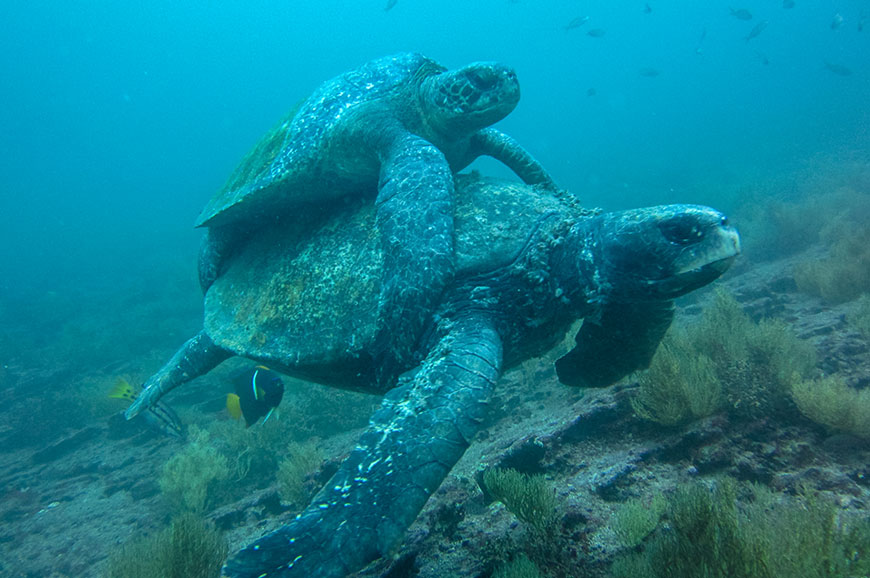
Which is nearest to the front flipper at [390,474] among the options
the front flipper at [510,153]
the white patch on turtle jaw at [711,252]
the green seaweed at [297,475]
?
the white patch on turtle jaw at [711,252]

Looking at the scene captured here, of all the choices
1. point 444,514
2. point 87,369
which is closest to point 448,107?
point 444,514

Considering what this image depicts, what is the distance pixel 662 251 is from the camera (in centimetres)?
259

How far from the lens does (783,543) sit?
6.15 ft

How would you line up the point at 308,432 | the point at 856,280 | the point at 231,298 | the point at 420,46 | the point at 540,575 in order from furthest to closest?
the point at 420,46
the point at 308,432
the point at 856,280
the point at 231,298
the point at 540,575

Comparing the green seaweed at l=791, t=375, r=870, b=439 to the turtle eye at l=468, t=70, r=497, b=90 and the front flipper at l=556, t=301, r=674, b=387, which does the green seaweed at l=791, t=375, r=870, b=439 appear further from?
the turtle eye at l=468, t=70, r=497, b=90

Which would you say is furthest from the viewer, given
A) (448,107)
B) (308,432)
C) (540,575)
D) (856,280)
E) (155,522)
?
(308,432)

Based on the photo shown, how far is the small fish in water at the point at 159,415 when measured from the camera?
27.2 feet

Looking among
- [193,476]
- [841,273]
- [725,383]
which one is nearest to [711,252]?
[725,383]

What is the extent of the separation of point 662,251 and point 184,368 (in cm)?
567

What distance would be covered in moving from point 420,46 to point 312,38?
37.9m

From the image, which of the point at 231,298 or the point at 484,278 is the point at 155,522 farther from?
the point at 484,278

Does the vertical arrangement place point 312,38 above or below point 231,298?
above

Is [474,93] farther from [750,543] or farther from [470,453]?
[470,453]

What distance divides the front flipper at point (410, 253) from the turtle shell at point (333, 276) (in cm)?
24
